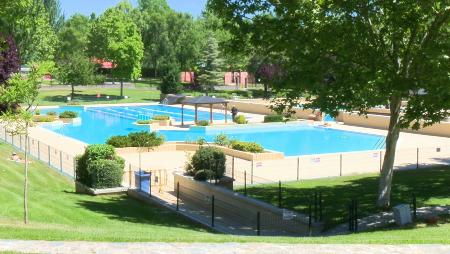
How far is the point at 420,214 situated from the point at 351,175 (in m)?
9.69

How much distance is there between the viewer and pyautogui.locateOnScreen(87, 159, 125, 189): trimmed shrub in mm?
22016

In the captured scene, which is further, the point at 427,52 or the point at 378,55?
the point at 378,55

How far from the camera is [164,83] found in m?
73.1

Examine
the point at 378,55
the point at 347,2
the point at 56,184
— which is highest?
the point at 347,2

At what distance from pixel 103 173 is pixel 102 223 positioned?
19.5 feet

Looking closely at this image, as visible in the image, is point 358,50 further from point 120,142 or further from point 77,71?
point 77,71

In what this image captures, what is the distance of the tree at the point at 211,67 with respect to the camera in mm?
80312

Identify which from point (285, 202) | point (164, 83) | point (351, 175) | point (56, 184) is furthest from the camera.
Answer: point (164, 83)

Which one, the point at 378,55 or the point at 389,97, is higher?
the point at 378,55

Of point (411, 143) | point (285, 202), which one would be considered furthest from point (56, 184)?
point (411, 143)

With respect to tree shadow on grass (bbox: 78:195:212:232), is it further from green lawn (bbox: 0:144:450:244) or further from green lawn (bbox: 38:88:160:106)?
green lawn (bbox: 38:88:160:106)

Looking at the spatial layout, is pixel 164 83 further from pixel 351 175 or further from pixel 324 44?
pixel 324 44

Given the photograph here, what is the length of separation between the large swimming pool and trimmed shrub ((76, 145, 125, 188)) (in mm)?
16268

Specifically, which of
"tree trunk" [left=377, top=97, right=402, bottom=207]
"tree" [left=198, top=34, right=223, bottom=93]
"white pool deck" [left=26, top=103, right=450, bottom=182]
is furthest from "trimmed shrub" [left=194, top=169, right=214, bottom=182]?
"tree" [left=198, top=34, right=223, bottom=93]
